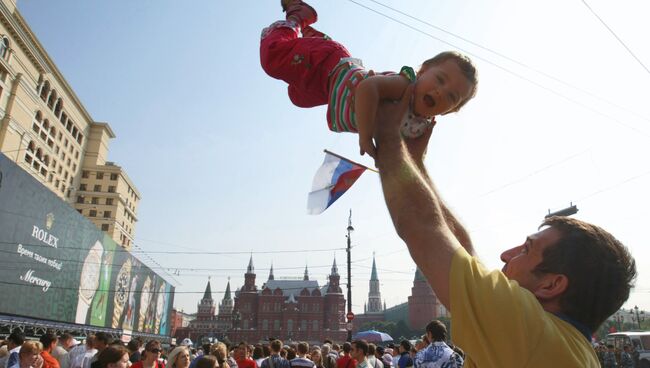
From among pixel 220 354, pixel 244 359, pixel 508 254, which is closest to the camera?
pixel 508 254

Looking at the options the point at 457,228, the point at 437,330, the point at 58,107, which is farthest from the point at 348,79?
the point at 58,107

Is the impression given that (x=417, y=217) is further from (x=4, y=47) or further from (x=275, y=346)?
(x=4, y=47)

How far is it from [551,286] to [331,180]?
2.19 meters

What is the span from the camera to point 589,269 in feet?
4.21

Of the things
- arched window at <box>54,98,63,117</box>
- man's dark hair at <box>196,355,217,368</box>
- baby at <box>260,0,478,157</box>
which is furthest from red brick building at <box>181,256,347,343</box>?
baby at <box>260,0,478,157</box>

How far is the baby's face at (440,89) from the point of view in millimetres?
1768

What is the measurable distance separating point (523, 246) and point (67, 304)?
30438mm

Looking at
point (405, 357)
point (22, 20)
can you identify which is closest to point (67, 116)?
point (22, 20)

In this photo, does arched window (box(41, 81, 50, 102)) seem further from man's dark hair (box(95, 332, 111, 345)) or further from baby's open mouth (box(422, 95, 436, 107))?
baby's open mouth (box(422, 95, 436, 107))

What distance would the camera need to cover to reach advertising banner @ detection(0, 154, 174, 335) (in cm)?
2036

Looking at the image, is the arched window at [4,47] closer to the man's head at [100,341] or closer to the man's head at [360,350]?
the man's head at [100,341]

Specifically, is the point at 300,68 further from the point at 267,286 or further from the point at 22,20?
the point at 267,286

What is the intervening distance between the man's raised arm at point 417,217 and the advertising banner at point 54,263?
2293cm

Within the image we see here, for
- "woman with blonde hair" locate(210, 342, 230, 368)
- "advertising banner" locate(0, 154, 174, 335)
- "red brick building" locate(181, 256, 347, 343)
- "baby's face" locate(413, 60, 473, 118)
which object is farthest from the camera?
"red brick building" locate(181, 256, 347, 343)
